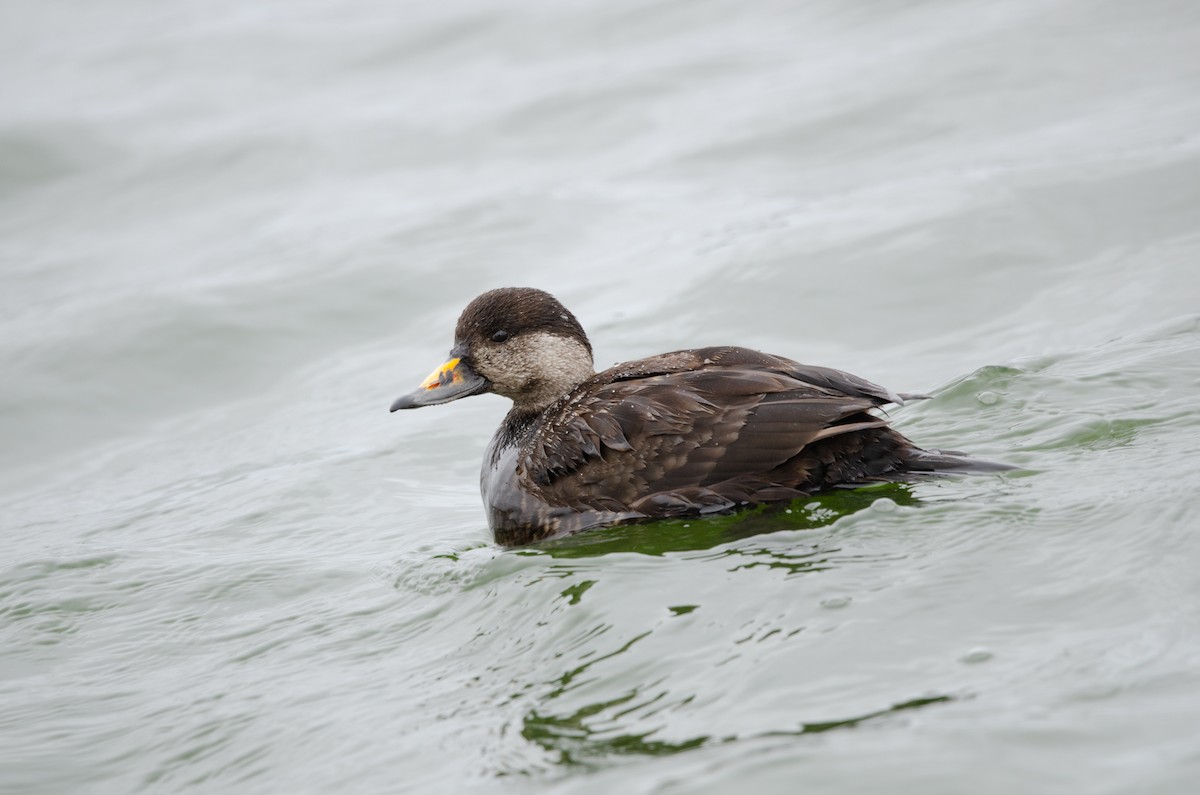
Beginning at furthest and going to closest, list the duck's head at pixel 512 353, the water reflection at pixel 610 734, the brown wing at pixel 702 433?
1. the duck's head at pixel 512 353
2. the brown wing at pixel 702 433
3. the water reflection at pixel 610 734

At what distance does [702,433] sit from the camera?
20.4 ft

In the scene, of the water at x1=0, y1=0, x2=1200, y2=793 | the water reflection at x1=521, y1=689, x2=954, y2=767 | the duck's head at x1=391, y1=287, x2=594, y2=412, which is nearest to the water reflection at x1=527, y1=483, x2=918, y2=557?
the water at x1=0, y1=0, x2=1200, y2=793

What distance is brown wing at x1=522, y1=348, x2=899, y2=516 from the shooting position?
612 cm

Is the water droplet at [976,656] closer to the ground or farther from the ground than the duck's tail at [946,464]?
closer to the ground

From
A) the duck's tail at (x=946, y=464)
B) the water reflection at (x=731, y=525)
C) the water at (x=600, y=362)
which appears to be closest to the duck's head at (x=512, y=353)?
the water at (x=600, y=362)

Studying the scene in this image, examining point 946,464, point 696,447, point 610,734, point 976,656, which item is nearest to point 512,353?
point 696,447

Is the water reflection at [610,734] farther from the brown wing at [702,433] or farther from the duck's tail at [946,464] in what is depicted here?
the duck's tail at [946,464]

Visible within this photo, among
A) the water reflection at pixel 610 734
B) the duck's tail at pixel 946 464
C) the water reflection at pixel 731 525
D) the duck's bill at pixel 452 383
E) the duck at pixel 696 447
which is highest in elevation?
the duck's bill at pixel 452 383

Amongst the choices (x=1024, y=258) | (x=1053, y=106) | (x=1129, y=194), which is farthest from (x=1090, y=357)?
(x=1053, y=106)

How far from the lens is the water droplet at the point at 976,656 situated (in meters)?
4.64

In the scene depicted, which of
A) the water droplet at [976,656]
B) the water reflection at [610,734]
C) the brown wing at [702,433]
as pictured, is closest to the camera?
the water reflection at [610,734]

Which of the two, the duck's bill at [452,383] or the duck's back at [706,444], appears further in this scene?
the duck's bill at [452,383]

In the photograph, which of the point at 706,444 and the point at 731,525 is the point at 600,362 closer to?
the point at 706,444

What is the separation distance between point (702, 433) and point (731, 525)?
0.43 meters
